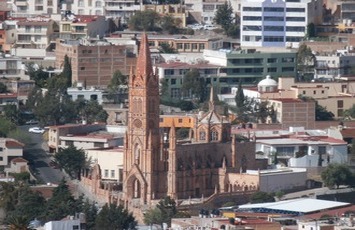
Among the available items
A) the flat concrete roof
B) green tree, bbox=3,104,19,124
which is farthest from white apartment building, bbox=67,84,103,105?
the flat concrete roof

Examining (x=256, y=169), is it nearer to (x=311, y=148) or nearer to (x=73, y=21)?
(x=311, y=148)

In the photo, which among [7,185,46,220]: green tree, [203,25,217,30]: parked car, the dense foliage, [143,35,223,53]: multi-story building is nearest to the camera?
the dense foliage

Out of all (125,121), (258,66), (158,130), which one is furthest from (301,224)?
(258,66)

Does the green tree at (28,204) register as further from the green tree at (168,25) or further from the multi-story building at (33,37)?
the green tree at (168,25)

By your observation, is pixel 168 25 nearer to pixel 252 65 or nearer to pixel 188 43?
pixel 188 43

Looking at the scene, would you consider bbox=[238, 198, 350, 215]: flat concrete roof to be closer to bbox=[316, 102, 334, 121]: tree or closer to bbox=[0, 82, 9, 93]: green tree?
bbox=[316, 102, 334, 121]: tree

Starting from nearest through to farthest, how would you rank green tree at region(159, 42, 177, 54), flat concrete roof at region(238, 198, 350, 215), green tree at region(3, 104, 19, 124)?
flat concrete roof at region(238, 198, 350, 215) → green tree at region(3, 104, 19, 124) → green tree at region(159, 42, 177, 54)
